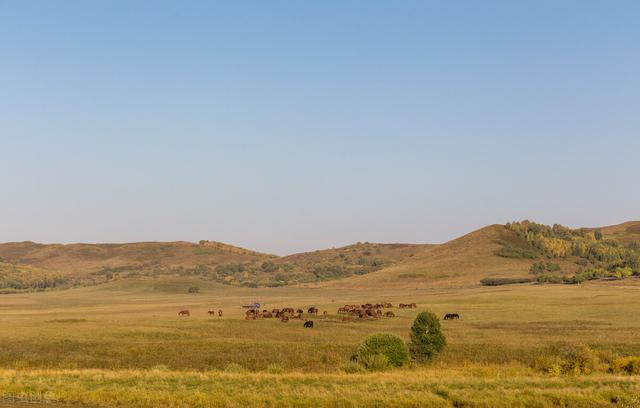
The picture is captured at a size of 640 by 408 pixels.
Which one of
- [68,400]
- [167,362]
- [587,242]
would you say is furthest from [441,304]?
[587,242]

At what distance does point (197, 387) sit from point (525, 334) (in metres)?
31.1

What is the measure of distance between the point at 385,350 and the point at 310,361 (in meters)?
4.47

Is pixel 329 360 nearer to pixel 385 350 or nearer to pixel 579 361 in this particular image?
pixel 385 350

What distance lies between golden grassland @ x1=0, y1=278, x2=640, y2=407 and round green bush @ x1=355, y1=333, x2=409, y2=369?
3.32ft

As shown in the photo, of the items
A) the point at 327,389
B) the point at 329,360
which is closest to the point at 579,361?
the point at 329,360

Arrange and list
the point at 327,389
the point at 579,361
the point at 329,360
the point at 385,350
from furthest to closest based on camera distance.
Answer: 1. the point at 329,360
2. the point at 385,350
3. the point at 579,361
4. the point at 327,389

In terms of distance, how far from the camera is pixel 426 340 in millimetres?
41250

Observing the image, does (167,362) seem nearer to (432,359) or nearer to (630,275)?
(432,359)

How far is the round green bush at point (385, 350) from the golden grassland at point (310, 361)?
3.32ft

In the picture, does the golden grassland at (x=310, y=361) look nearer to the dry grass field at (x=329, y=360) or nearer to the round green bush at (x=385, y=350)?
the dry grass field at (x=329, y=360)

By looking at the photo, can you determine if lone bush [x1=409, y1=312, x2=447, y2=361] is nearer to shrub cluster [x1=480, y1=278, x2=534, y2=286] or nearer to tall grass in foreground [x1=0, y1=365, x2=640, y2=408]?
tall grass in foreground [x1=0, y1=365, x2=640, y2=408]

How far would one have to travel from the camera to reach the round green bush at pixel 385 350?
122 feet

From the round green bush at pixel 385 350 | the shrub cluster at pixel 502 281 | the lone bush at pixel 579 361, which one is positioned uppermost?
the shrub cluster at pixel 502 281

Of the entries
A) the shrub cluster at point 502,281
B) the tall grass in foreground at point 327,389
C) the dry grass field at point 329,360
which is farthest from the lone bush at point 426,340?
the shrub cluster at point 502,281
